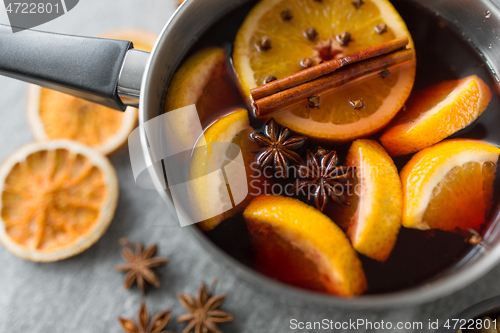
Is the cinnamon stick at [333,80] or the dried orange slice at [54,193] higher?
the cinnamon stick at [333,80]

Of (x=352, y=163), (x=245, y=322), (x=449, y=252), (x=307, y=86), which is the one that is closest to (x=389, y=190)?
(x=352, y=163)

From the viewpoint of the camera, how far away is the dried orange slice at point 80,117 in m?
1.52

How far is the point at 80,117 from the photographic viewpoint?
156 centimetres

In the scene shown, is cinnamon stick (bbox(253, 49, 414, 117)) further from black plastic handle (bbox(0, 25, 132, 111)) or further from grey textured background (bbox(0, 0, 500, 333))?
grey textured background (bbox(0, 0, 500, 333))

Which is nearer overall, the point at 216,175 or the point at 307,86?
the point at 216,175

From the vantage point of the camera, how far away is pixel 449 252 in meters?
1.07

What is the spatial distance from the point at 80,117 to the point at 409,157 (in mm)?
1352

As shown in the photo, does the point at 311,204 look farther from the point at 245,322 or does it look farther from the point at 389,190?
the point at 245,322

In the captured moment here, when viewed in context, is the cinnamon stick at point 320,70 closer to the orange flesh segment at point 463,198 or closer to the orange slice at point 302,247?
the orange slice at point 302,247

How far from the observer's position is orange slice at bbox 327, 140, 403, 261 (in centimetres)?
100

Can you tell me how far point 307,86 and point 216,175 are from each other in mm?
422

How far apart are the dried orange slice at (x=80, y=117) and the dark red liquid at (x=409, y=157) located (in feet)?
1.69

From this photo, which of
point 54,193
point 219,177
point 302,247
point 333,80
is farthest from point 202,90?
point 54,193

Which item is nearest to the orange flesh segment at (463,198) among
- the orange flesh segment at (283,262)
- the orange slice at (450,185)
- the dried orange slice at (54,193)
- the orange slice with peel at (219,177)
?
the orange slice at (450,185)
